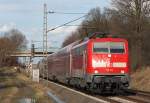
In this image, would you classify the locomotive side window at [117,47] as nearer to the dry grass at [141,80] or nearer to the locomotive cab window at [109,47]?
the locomotive cab window at [109,47]

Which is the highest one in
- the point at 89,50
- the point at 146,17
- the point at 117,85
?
the point at 146,17

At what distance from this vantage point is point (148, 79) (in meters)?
45.2

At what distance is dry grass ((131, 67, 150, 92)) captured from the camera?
42987 mm

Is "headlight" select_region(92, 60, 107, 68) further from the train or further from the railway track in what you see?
the railway track

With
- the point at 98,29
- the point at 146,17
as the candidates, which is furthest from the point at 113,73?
the point at 98,29

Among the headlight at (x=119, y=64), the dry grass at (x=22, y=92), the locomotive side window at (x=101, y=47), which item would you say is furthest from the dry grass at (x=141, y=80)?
the locomotive side window at (x=101, y=47)

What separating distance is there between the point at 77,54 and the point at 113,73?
19.1 ft

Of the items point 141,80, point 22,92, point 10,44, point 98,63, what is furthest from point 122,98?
point 10,44

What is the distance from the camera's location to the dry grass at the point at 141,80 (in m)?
43.0

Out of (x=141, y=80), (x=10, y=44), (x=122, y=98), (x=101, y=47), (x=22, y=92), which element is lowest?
(x=122, y=98)

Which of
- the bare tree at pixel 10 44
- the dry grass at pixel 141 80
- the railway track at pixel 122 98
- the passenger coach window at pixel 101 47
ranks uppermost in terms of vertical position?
the bare tree at pixel 10 44

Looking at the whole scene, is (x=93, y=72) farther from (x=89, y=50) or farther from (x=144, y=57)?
(x=144, y=57)

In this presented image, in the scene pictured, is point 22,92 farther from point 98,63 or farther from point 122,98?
point 122,98

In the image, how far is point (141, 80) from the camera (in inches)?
1847
